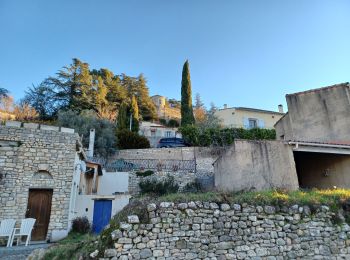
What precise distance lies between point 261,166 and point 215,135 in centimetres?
1501

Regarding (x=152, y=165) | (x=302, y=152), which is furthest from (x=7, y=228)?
(x=302, y=152)

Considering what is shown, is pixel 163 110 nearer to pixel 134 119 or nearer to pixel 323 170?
pixel 134 119

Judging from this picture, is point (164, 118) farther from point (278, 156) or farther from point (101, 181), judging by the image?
point (278, 156)

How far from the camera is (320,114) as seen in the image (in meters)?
14.1

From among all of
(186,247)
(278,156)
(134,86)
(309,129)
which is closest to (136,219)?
(186,247)

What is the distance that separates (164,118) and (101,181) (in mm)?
30044

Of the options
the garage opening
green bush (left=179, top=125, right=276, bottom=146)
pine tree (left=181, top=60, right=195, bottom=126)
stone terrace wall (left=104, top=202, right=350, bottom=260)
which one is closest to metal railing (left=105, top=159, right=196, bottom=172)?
green bush (left=179, top=125, right=276, bottom=146)

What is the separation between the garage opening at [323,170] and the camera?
11047 millimetres

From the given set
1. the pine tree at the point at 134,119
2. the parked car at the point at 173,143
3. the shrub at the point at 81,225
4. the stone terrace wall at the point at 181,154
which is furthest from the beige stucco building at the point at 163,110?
the shrub at the point at 81,225

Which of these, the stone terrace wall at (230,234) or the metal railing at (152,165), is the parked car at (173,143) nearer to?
the metal railing at (152,165)

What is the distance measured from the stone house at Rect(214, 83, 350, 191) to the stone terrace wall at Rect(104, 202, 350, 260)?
3.16 m

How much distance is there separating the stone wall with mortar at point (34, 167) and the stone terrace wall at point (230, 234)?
6.16m

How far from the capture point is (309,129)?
1442 centimetres

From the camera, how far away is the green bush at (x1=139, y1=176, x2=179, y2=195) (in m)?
16.5
